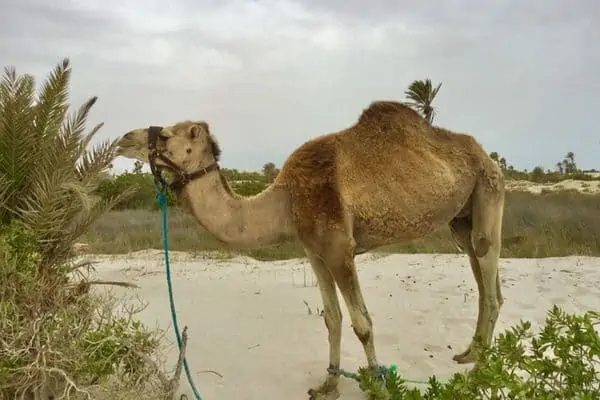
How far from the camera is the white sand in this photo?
560 centimetres

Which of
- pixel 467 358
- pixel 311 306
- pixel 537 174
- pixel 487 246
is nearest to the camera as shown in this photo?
pixel 487 246

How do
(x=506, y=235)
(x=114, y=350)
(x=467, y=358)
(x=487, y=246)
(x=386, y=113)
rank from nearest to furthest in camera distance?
(x=114, y=350), (x=386, y=113), (x=487, y=246), (x=467, y=358), (x=506, y=235)

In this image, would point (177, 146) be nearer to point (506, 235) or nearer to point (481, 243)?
point (481, 243)

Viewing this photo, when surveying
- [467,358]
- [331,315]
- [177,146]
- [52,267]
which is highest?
[177,146]

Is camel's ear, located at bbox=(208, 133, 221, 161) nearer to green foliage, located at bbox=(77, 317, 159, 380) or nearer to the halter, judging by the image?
the halter

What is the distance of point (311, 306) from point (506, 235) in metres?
7.99

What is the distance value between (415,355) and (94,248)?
10.3 meters

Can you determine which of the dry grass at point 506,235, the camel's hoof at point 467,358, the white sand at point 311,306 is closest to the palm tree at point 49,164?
the white sand at point 311,306

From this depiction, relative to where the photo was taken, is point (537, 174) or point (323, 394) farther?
point (537, 174)

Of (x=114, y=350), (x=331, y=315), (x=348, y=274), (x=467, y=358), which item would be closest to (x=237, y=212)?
(x=348, y=274)

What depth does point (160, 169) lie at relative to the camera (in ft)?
14.6

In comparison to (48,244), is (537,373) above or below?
below

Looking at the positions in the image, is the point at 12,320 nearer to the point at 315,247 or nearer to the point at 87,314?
the point at 87,314

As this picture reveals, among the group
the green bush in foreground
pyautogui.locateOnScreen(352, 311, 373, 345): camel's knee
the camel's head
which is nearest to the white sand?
pyautogui.locateOnScreen(352, 311, 373, 345): camel's knee
